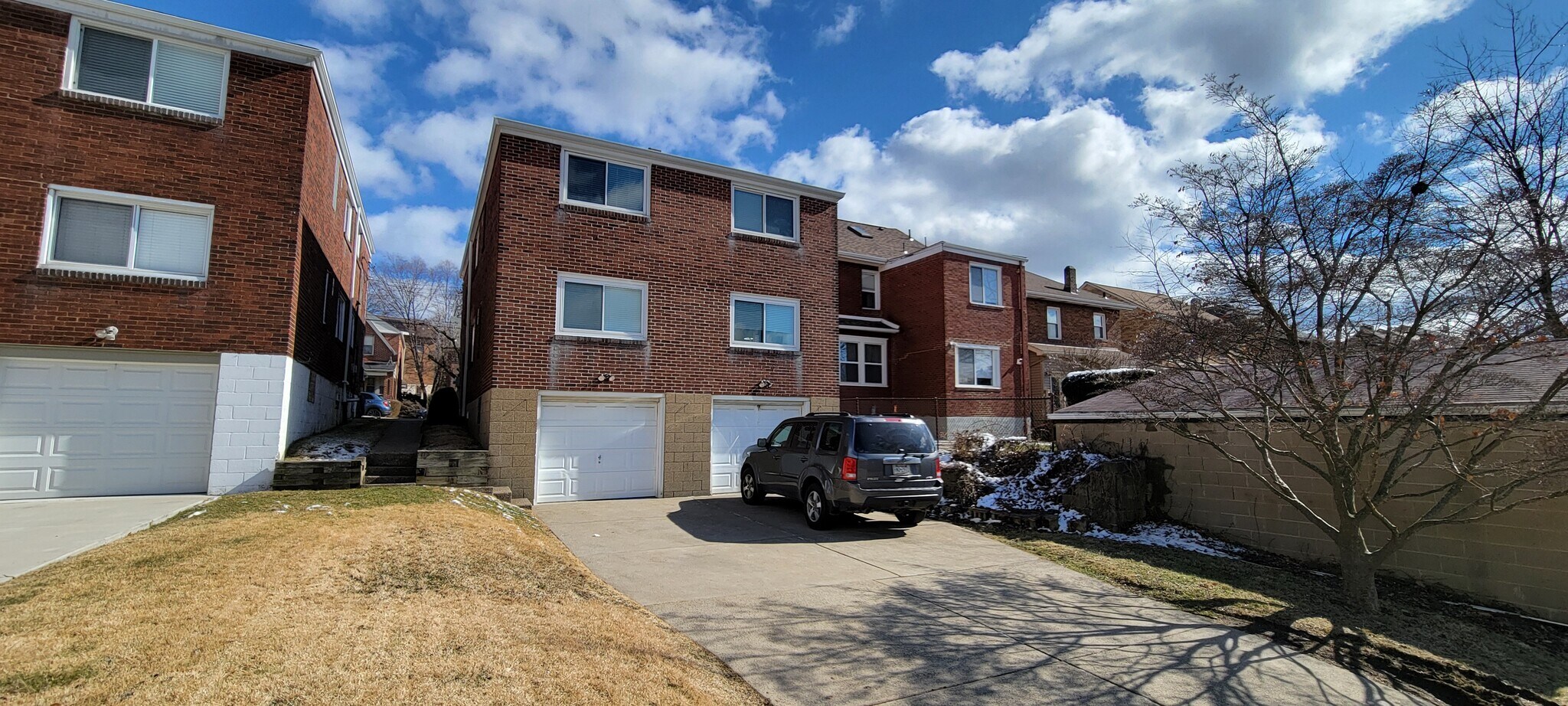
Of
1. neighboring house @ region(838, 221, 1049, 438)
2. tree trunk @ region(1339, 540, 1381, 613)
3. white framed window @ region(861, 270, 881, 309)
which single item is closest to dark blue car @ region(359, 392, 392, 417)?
neighboring house @ region(838, 221, 1049, 438)

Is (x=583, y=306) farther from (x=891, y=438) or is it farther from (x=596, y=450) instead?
(x=891, y=438)

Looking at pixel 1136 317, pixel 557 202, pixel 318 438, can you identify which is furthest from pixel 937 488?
pixel 318 438

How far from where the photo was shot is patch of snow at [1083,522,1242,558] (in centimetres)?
1099

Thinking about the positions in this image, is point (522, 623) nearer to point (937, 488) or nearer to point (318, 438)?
point (937, 488)

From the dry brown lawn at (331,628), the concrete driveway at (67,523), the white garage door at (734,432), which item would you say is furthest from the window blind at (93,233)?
the white garage door at (734,432)

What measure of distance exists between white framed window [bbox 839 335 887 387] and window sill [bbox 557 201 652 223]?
11488mm

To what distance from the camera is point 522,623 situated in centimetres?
547

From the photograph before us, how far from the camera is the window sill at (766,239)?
16.1 m

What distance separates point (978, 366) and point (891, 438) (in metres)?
15.2

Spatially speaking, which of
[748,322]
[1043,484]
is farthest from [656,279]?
[1043,484]

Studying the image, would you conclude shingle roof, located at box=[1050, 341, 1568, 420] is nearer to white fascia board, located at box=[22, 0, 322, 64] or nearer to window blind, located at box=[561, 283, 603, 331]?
window blind, located at box=[561, 283, 603, 331]

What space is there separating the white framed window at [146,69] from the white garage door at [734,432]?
10101 mm

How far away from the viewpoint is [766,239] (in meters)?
16.4

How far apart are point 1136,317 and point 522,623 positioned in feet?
31.8
